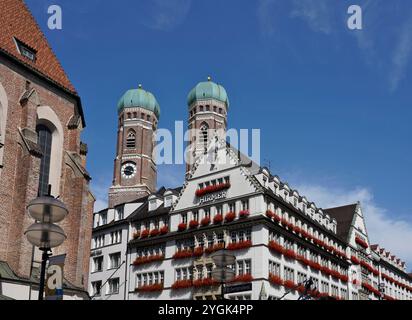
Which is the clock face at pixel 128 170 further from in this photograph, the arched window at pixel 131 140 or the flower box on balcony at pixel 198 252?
the flower box on balcony at pixel 198 252

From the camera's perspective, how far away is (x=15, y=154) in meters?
29.6

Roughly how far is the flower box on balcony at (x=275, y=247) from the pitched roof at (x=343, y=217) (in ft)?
58.3

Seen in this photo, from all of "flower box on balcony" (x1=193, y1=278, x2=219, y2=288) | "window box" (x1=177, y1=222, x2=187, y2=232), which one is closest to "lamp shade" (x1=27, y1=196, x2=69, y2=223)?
"flower box on balcony" (x1=193, y1=278, x2=219, y2=288)

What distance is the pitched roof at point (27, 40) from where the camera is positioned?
104 feet

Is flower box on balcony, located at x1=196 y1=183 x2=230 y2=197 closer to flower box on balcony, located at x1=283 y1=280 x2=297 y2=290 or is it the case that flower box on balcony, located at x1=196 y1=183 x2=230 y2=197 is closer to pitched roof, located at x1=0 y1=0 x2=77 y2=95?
flower box on balcony, located at x1=283 y1=280 x2=297 y2=290

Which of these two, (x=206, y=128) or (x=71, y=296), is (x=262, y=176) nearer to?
(x=71, y=296)

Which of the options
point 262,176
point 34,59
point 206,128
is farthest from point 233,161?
point 206,128

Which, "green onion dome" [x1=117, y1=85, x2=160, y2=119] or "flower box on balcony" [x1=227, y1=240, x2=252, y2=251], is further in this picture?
"green onion dome" [x1=117, y1=85, x2=160, y2=119]

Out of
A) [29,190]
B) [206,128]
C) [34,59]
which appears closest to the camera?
[29,190]

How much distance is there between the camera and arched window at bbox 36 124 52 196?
105 ft

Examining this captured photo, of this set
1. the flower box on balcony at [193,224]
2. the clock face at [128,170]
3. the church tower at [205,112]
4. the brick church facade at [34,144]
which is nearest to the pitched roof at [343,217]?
the flower box on balcony at [193,224]

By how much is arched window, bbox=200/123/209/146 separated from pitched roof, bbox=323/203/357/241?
3115cm

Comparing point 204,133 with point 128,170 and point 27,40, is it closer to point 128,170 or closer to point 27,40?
point 128,170
